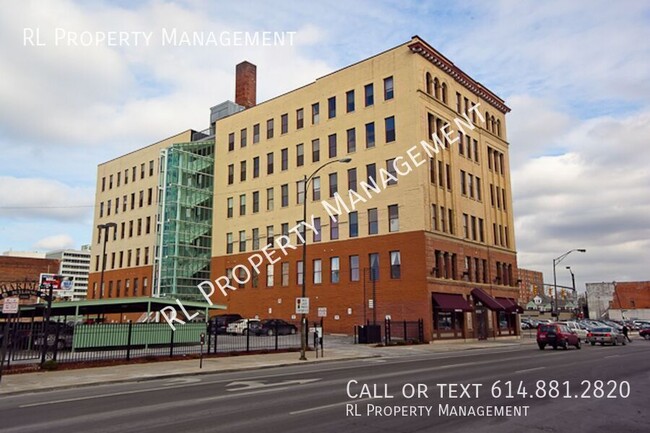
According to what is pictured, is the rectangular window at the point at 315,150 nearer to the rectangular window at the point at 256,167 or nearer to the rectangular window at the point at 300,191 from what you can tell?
the rectangular window at the point at 300,191

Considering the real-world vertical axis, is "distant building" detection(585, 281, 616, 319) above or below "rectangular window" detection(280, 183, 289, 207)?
below

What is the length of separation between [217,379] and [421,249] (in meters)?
26.3

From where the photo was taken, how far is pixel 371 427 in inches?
357

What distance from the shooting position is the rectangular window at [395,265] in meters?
42.4

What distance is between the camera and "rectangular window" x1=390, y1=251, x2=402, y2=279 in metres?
42.4

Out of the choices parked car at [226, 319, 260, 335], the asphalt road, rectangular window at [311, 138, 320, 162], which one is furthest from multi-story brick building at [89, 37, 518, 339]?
the asphalt road

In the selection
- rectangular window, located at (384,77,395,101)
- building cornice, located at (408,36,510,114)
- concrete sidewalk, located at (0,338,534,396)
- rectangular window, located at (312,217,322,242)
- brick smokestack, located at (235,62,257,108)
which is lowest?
concrete sidewalk, located at (0,338,534,396)

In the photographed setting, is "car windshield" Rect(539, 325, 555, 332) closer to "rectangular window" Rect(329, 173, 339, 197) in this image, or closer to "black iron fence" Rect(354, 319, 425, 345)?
"black iron fence" Rect(354, 319, 425, 345)

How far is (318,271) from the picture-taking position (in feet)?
160

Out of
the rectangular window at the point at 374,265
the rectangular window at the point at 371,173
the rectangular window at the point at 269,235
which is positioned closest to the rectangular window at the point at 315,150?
the rectangular window at the point at 371,173

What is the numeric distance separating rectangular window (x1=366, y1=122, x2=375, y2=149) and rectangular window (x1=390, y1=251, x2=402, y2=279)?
397 inches

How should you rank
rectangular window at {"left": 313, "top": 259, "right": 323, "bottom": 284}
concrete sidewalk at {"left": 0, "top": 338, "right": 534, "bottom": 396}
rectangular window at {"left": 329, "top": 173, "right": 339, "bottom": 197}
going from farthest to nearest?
rectangular window at {"left": 329, "top": 173, "right": 339, "bottom": 197} < rectangular window at {"left": 313, "top": 259, "right": 323, "bottom": 284} < concrete sidewalk at {"left": 0, "top": 338, "right": 534, "bottom": 396}

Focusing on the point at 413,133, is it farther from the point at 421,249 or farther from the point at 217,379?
the point at 217,379

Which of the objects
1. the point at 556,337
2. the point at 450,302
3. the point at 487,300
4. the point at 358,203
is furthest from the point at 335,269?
the point at 556,337
